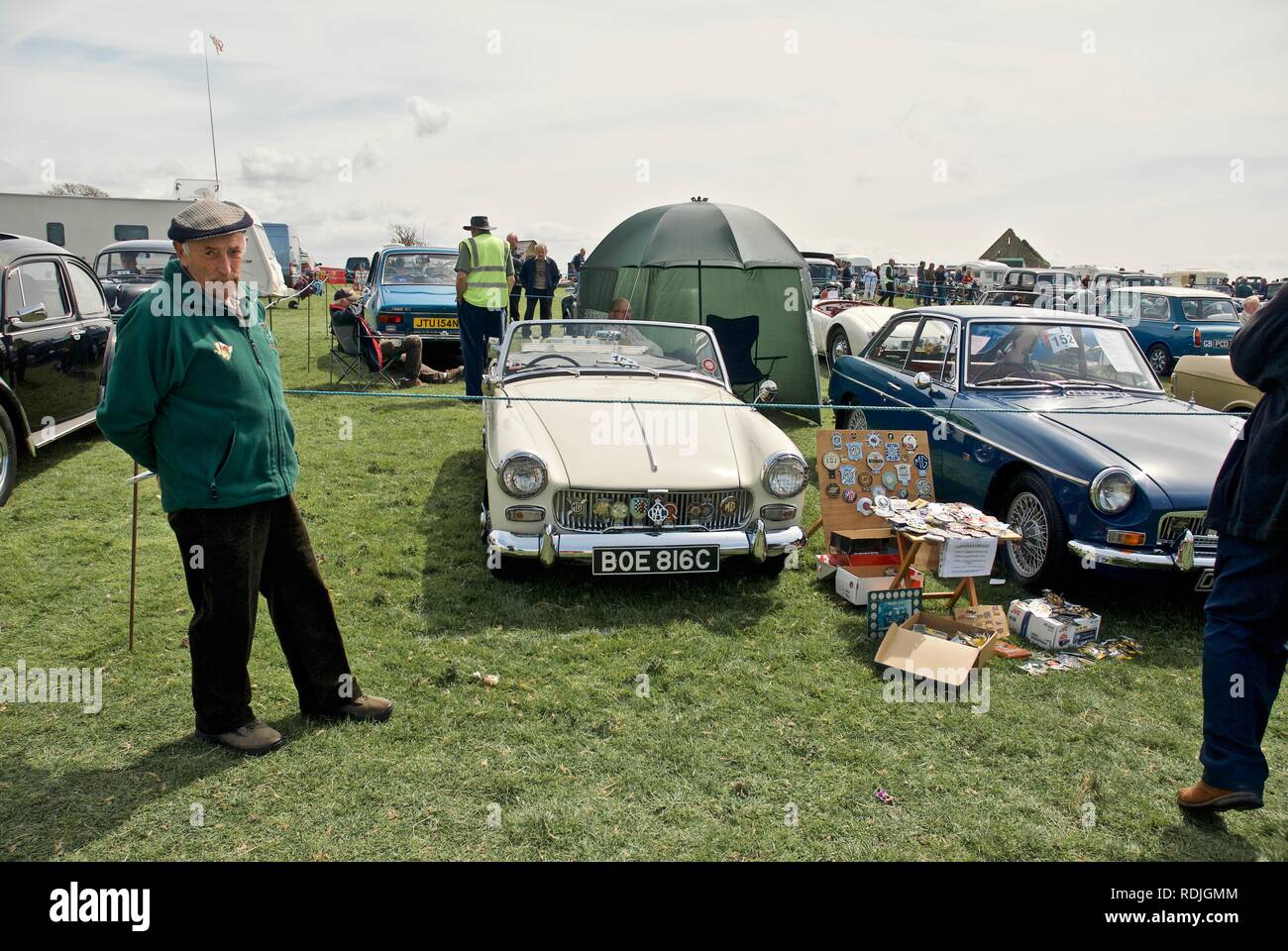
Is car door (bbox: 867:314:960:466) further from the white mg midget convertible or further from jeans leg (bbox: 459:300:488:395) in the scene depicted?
jeans leg (bbox: 459:300:488:395)

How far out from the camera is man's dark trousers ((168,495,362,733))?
122 inches

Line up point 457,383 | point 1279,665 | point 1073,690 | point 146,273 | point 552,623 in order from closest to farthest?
point 1279,665 → point 1073,690 → point 552,623 → point 457,383 → point 146,273

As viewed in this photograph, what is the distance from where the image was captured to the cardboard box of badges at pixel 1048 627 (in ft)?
14.9

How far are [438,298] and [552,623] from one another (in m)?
9.43

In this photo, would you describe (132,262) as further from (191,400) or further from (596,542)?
(191,400)

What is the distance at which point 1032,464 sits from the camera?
5.21m

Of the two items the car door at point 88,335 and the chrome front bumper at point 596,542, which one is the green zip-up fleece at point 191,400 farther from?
the car door at point 88,335

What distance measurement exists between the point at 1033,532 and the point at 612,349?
124 inches

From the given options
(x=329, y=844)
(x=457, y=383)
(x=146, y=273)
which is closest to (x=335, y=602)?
(x=329, y=844)

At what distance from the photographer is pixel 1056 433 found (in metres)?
5.23

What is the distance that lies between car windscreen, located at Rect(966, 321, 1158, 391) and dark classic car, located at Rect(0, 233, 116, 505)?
6.92 meters

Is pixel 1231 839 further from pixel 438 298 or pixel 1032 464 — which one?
pixel 438 298

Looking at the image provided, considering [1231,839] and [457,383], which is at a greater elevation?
[457,383]

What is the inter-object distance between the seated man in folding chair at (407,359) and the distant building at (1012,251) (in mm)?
56931
